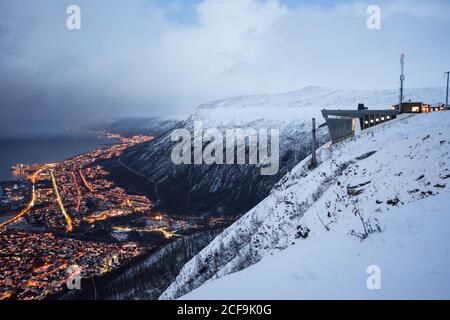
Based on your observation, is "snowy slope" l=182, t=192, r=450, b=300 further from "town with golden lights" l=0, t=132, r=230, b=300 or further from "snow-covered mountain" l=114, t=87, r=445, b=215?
"snow-covered mountain" l=114, t=87, r=445, b=215

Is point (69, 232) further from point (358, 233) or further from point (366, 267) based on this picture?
point (366, 267)

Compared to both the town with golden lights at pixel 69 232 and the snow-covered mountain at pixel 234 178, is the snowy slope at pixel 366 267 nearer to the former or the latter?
the town with golden lights at pixel 69 232

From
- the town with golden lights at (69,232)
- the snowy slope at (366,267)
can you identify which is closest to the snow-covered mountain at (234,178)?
the town with golden lights at (69,232)

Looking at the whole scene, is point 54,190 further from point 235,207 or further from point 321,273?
point 321,273

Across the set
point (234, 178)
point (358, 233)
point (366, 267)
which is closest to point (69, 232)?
point (234, 178)

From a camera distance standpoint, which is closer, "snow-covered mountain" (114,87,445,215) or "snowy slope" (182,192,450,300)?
"snowy slope" (182,192,450,300)

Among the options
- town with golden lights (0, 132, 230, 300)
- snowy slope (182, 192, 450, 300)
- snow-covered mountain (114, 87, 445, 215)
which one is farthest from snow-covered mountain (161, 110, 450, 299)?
snow-covered mountain (114, 87, 445, 215)
